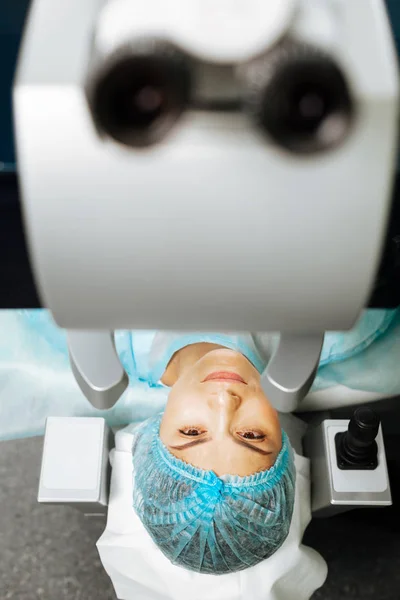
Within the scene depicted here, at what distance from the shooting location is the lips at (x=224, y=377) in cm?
114

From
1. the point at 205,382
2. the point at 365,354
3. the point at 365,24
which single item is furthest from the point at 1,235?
the point at 365,354

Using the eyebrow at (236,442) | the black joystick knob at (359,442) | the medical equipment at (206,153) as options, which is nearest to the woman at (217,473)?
the eyebrow at (236,442)

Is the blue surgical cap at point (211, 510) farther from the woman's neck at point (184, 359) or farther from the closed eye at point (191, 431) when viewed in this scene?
the woman's neck at point (184, 359)

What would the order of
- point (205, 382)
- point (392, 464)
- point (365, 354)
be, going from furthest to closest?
point (392, 464) < point (365, 354) < point (205, 382)

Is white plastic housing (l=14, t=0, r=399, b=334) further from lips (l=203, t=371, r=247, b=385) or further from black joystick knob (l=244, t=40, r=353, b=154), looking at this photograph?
lips (l=203, t=371, r=247, b=385)

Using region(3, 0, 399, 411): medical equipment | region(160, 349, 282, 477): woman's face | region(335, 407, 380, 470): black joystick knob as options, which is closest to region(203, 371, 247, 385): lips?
region(160, 349, 282, 477): woman's face

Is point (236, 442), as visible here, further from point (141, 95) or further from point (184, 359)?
point (141, 95)

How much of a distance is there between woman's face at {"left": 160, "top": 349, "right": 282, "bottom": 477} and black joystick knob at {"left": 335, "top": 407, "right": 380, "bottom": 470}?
0.17 metres

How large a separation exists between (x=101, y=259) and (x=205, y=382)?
0.83 meters

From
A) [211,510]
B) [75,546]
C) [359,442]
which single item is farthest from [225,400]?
[75,546]

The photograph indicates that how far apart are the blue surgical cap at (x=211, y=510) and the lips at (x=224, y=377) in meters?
0.16

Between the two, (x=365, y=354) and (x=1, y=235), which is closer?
(x=1, y=235)

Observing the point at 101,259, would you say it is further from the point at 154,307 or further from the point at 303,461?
the point at 303,461

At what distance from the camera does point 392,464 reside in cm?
156
